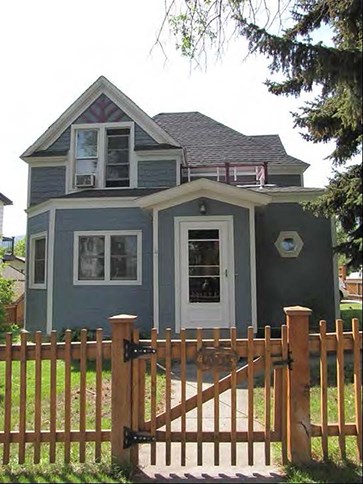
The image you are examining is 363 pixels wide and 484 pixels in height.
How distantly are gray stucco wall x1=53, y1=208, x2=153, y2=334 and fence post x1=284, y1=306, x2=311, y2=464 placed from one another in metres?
7.56

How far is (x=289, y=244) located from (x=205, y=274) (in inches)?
102

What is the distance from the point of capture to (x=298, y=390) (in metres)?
3.75

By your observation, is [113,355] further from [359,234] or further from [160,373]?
[160,373]

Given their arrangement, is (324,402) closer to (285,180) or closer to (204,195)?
(204,195)

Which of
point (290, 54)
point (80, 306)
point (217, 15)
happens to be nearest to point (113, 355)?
point (290, 54)

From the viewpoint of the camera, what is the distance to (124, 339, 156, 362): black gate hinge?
3843 mm

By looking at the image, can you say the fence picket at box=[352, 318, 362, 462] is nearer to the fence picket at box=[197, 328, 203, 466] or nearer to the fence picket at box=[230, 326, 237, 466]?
the fence picket at box=[230, 326, 237, 466]

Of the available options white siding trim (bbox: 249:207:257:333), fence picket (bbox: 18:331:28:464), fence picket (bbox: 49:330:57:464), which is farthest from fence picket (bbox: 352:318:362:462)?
white siding trim (bbox: 249:207:257:333)

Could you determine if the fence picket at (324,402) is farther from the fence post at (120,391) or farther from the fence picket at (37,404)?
the fence picket at (37,404)

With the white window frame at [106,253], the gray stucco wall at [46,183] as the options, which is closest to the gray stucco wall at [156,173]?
the white window frame at [106,253]

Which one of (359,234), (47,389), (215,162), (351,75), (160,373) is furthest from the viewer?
(215,162)

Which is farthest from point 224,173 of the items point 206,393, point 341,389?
point 341,389

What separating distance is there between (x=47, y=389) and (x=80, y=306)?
475 centimetres

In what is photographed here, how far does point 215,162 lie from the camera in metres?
15.2
